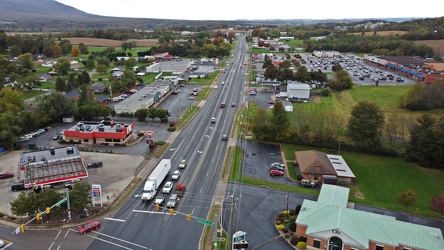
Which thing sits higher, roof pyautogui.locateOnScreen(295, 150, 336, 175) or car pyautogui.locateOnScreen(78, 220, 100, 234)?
roof pyautogui.locateOnScreen(295, 150, 336, 175)

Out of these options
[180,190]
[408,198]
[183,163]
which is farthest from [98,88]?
[408,198]

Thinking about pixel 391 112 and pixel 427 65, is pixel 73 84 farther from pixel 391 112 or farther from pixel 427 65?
pixel 427 65

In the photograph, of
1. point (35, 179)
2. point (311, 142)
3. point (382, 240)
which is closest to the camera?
point (382, 240)

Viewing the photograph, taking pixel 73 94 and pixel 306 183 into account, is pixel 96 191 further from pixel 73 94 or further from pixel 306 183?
pixel 73 94

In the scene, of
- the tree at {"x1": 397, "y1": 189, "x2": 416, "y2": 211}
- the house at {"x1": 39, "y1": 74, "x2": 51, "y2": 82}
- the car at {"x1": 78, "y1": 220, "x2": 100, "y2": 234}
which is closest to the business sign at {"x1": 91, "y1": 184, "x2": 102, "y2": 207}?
the car at {"x1": 78, "y1": 220, "x2": 100, "y2": 234}

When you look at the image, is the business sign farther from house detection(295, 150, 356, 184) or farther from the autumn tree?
the autumn tree

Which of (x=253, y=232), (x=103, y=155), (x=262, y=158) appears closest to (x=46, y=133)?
(x=103, y=155)

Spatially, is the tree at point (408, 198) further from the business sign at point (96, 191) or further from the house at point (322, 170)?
the business sign at point (96, 191)
